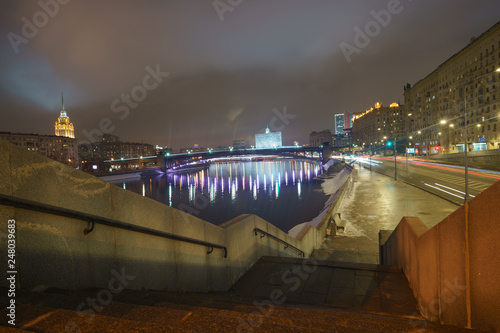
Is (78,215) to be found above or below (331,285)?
above

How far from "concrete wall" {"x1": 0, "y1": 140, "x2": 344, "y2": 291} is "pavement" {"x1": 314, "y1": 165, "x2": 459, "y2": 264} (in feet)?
31.4

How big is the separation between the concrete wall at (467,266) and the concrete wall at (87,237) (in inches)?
139

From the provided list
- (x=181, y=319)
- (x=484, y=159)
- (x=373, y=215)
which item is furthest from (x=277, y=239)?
(x=484, y=159)

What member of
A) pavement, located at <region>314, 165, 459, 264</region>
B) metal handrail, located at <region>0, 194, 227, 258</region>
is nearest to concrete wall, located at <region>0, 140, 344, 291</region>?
metal handrail, located at <region>0, 194, 227, 258</region>

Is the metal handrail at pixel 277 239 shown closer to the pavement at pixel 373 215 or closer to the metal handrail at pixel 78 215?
the pavement at pixel 373 215

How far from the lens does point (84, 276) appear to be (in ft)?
9.59

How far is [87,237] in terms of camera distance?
2949 millimetres

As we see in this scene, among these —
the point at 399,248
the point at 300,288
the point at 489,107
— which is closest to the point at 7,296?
the point at 300,288

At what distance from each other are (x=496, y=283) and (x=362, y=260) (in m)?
10.4

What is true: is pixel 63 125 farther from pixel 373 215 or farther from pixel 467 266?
pixel 467 266

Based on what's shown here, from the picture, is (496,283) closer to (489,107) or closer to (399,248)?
(399,248)

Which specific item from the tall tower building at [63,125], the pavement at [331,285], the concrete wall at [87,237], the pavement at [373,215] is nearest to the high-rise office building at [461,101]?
the pavement at [373,215]

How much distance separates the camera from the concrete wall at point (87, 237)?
2.46 meters

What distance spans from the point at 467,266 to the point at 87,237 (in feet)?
12.9
